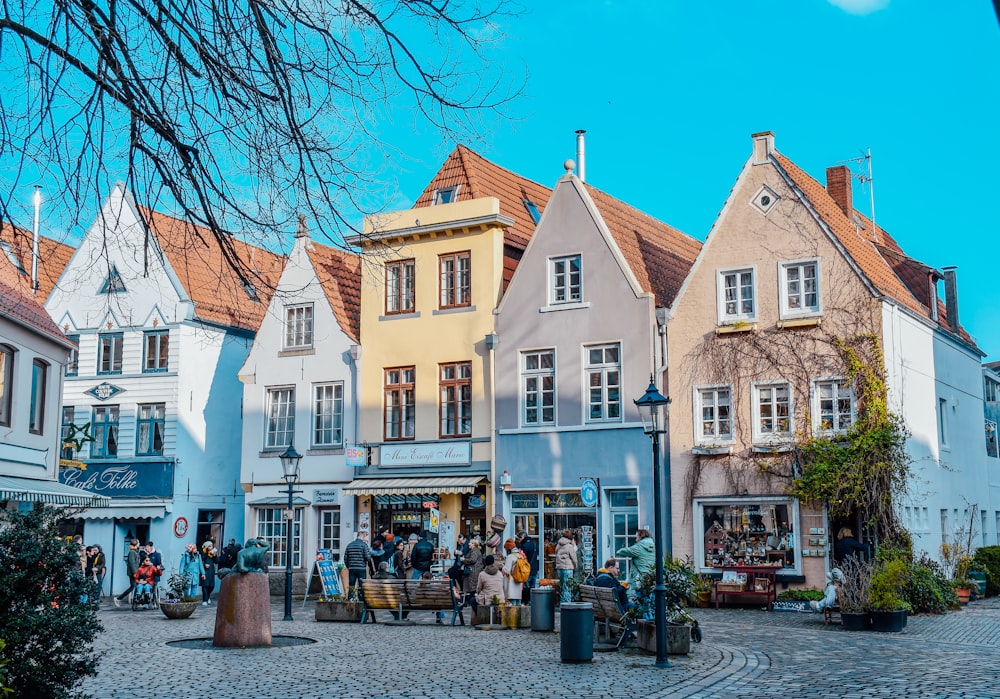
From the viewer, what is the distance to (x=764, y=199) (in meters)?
27.7

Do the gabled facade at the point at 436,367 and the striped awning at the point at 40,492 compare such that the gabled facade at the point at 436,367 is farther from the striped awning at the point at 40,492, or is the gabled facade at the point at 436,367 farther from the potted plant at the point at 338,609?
the potted plant at the point at 338,609

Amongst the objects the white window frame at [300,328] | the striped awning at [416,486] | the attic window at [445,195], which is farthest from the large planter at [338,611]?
the attic window at [445,195]

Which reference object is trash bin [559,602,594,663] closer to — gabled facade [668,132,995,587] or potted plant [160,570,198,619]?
Answer: potted plant [160,570,198,619]

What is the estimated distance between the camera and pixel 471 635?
740 inches

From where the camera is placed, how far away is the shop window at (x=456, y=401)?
3092cm

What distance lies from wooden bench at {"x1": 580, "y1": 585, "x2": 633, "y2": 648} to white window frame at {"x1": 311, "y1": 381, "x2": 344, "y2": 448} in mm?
15971

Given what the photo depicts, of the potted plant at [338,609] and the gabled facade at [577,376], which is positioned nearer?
the potted plant at [338,609]

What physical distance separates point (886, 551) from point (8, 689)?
60.3 ft

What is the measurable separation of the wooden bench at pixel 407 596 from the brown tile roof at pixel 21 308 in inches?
399

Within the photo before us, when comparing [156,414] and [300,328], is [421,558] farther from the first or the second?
[156,414]

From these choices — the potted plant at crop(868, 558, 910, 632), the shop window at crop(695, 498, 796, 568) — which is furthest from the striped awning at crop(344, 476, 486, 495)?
the potted plant at crop(868, 558, 910, 632)

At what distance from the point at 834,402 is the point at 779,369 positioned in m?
1.44

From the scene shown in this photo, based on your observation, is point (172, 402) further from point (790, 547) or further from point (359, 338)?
point (790, 547)

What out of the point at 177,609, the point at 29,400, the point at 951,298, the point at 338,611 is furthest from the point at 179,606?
the point at 951,298
